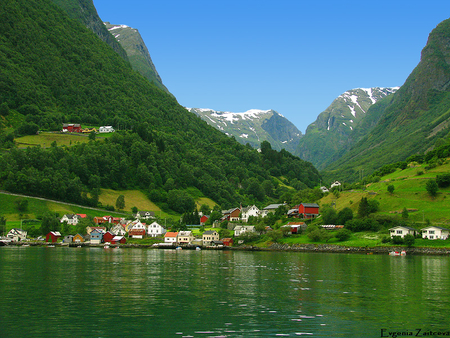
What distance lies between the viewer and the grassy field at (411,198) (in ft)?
338

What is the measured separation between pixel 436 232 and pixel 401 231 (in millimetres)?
7022

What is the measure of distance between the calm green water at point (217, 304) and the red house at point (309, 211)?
7673 cm

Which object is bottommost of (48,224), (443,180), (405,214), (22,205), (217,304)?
(217,304)

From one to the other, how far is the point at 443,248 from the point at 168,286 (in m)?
69.1

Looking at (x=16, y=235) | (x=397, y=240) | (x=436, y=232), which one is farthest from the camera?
(x=16, y=235)

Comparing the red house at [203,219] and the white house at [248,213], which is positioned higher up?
the white house at [248,213]

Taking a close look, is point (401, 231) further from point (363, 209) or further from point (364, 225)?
point (363, 209)

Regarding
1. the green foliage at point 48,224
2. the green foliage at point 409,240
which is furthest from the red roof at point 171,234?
the green foliage at point 409,240

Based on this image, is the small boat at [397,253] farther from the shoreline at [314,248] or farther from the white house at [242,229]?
the white house at [242,229]

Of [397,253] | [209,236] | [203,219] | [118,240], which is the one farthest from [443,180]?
[118,240]

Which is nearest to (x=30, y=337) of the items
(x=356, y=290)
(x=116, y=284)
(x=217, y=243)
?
(x=116, y=284)

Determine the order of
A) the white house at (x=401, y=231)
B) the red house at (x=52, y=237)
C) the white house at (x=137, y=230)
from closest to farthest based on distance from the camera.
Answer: the white house at (x=401, y=231), the red house at (x=52, y=237), the white house at (x=137, y=230)

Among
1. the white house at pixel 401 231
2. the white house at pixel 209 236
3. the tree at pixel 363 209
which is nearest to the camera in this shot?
the white house at pixel 401 231

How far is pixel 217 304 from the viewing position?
3225 cm
